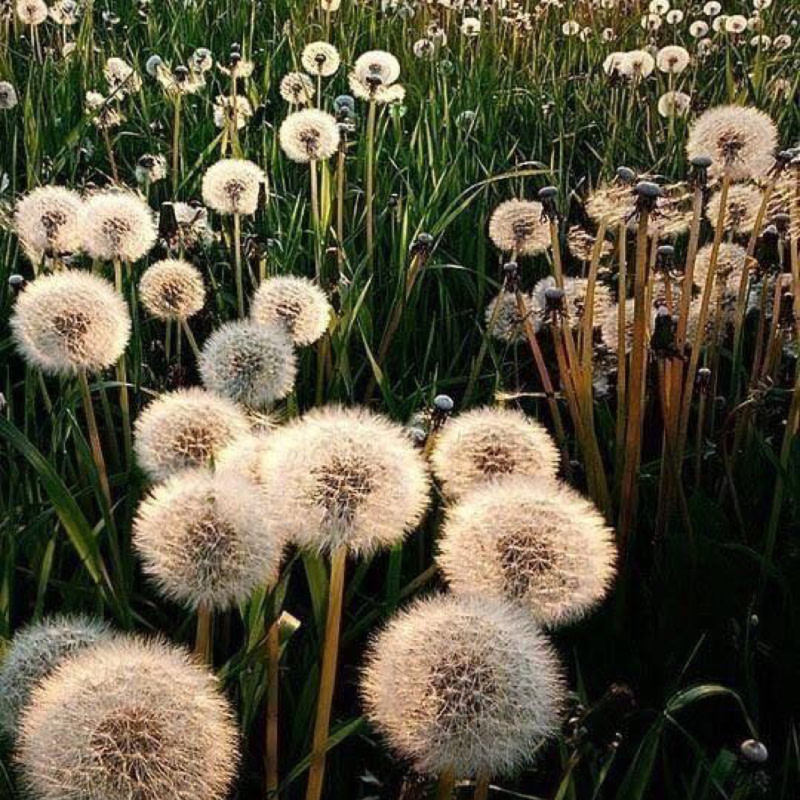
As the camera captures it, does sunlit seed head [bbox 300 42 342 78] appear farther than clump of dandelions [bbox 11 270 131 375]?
Yes

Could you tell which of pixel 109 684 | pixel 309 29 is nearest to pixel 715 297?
pixel 109 684

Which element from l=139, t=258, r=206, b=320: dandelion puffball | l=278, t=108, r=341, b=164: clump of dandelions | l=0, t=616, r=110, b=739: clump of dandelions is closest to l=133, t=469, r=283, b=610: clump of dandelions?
l=0, t=616, r=110, b=739: clump of dandelions

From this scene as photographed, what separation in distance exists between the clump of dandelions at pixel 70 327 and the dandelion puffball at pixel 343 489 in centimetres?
57

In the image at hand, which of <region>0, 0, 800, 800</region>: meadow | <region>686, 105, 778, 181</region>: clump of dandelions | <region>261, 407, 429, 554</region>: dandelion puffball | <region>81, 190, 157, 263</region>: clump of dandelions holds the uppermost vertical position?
<region>686, 105, 778, 181</region>: clump of dandelions

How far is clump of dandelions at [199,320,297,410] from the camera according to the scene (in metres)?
1.88

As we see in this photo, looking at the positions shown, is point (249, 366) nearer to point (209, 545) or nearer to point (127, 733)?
point (209, 545)

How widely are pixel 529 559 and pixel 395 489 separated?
0.17 meters

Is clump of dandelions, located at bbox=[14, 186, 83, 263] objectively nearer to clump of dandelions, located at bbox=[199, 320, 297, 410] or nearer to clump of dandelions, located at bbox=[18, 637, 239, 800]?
clump of dandelions, located at bbox=[199, 320, 297, 410]

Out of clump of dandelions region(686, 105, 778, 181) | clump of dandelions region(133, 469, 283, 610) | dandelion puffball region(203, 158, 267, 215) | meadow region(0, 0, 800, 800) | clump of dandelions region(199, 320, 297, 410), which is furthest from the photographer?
dandelion puffball region(203, 158, 267, 215)

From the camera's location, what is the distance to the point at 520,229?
97.7 inches

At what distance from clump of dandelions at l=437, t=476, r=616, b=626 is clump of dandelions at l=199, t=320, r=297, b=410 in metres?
0.73

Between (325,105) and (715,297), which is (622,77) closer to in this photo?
(325,105)

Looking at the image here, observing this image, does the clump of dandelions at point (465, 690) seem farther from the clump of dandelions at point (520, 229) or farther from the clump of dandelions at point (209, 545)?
the clump of dandelions at point (520, 229)

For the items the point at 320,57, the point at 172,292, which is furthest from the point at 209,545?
the point at 320,57
